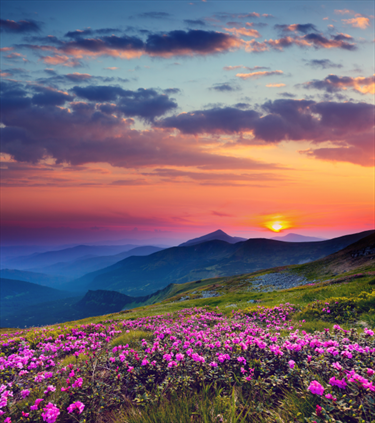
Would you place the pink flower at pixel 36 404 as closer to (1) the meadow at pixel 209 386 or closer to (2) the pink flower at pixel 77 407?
(1) the meadow at pixel 209 386

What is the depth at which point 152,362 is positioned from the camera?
5.60m

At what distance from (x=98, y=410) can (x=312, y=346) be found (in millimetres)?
4999

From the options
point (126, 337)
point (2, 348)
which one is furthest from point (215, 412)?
point (2, 348)

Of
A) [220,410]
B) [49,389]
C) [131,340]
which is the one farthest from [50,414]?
[131,340]

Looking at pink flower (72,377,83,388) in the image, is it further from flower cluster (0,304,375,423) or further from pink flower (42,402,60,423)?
pink flower (42,402,60,423)

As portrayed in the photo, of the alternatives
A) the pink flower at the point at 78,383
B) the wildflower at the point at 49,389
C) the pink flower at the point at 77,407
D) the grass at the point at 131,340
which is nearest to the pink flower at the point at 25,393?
the wildflower at the point at 49,389

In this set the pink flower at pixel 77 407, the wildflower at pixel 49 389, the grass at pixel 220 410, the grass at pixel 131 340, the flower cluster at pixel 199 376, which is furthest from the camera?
the grass at pixel 131 340

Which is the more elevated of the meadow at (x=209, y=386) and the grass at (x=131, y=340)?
the meadow at (x=209, y=386)

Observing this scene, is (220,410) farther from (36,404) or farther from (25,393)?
(25,393)

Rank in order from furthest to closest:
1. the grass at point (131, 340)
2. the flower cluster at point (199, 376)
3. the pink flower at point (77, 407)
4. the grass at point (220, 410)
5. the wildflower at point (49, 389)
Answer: the grass at point (131, 340)
the wildflower at point (49, 389)
the pink flower at point (77, 407)
the flower cluster at point (199, 376)
the grass at point (220, 410)

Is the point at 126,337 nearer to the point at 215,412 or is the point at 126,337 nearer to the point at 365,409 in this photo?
the point at 215,412

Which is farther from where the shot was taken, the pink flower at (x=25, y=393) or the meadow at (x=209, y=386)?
the pink flower at (x=25, y=393)

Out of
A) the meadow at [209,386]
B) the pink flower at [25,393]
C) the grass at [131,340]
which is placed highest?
the pink flower at [25,393]

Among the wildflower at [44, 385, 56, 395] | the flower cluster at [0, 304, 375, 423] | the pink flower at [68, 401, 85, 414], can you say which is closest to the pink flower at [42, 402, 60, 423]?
the flower cluster at [0, 304, 375, 423]
